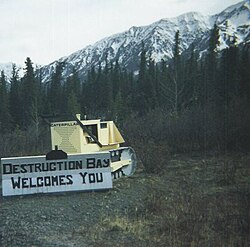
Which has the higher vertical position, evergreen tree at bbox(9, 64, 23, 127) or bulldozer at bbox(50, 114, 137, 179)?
evergreen tree at bbox(9, 64, 23, 127)

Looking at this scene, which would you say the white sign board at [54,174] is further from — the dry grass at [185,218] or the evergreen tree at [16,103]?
the evergreen tree at [16,103]

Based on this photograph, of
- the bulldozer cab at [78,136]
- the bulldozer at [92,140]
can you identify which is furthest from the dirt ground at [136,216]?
the bulldozer cab at [78,136]

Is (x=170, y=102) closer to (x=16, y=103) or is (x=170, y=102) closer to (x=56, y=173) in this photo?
(x=16, y=103)

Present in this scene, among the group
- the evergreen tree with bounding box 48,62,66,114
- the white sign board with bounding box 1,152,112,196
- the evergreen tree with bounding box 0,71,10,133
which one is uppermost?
the evergreen tree with bounding box 48,62,66,114

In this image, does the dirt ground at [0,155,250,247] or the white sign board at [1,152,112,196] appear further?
the white sign board at [1,152,112,196]

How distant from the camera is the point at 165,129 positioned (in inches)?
909

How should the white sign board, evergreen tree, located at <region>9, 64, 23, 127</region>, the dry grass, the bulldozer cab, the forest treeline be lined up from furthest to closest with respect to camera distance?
evergreen tree, located at <region>9, 64, 23, 127</region> → the forest treeline → the bulldozer cab → the white sign board → the dry grass

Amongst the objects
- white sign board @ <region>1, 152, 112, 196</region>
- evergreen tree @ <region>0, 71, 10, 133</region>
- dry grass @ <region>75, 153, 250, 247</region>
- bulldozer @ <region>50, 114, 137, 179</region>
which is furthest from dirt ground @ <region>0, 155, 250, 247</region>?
evergreen tree @ <region>0, 71, 10, 133</region>

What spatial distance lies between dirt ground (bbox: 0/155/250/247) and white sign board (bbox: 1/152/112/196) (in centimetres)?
23

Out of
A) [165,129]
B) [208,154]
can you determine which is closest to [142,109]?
[165,129]

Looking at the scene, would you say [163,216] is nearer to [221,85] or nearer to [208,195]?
[208,195]

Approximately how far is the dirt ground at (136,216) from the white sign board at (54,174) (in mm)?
226

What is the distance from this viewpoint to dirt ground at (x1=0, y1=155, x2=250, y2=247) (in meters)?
6.27

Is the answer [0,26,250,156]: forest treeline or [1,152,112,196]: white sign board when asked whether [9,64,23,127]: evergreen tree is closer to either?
[0,26,250,156]: forest treeline
